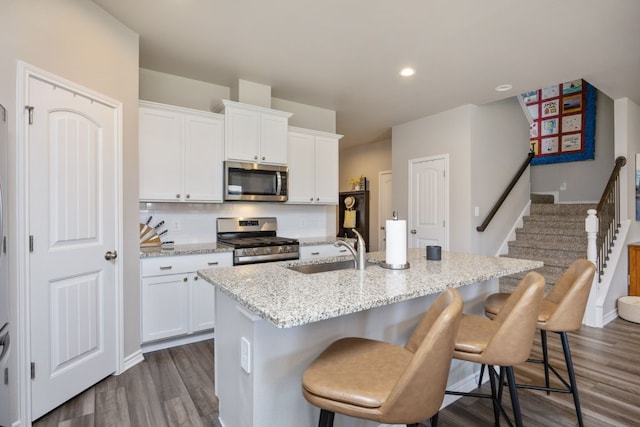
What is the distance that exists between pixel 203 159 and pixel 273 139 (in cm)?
80

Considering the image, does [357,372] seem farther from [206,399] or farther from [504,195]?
[504,195]

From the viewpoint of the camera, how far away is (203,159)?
335 cm

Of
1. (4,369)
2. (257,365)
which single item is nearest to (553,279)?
(257,365)

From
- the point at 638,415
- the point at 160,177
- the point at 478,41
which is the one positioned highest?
the point at 478,41

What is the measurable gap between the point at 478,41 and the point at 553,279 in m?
2.99

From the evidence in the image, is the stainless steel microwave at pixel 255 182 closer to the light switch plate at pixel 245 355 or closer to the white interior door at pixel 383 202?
the light switch plate at pixel 245 355

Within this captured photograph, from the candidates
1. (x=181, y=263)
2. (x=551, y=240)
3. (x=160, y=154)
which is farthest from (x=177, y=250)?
(x=551, y=240)

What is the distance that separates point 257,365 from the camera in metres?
1.35

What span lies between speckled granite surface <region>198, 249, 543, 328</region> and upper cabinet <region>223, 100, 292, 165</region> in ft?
5.99

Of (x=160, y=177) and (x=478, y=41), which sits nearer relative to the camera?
(x=478, y=41)

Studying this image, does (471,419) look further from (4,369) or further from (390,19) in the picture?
(390,19)

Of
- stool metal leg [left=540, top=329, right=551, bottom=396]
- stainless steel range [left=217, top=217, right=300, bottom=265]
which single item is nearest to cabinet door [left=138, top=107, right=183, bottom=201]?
stainless steel range [left=217, top=217, right=300, bottom=265]

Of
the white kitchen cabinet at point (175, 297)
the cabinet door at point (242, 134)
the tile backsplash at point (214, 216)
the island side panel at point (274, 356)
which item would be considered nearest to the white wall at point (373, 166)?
the tile backsplash at point (214, 216)

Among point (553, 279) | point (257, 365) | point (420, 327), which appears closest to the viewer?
point (257, 365)
